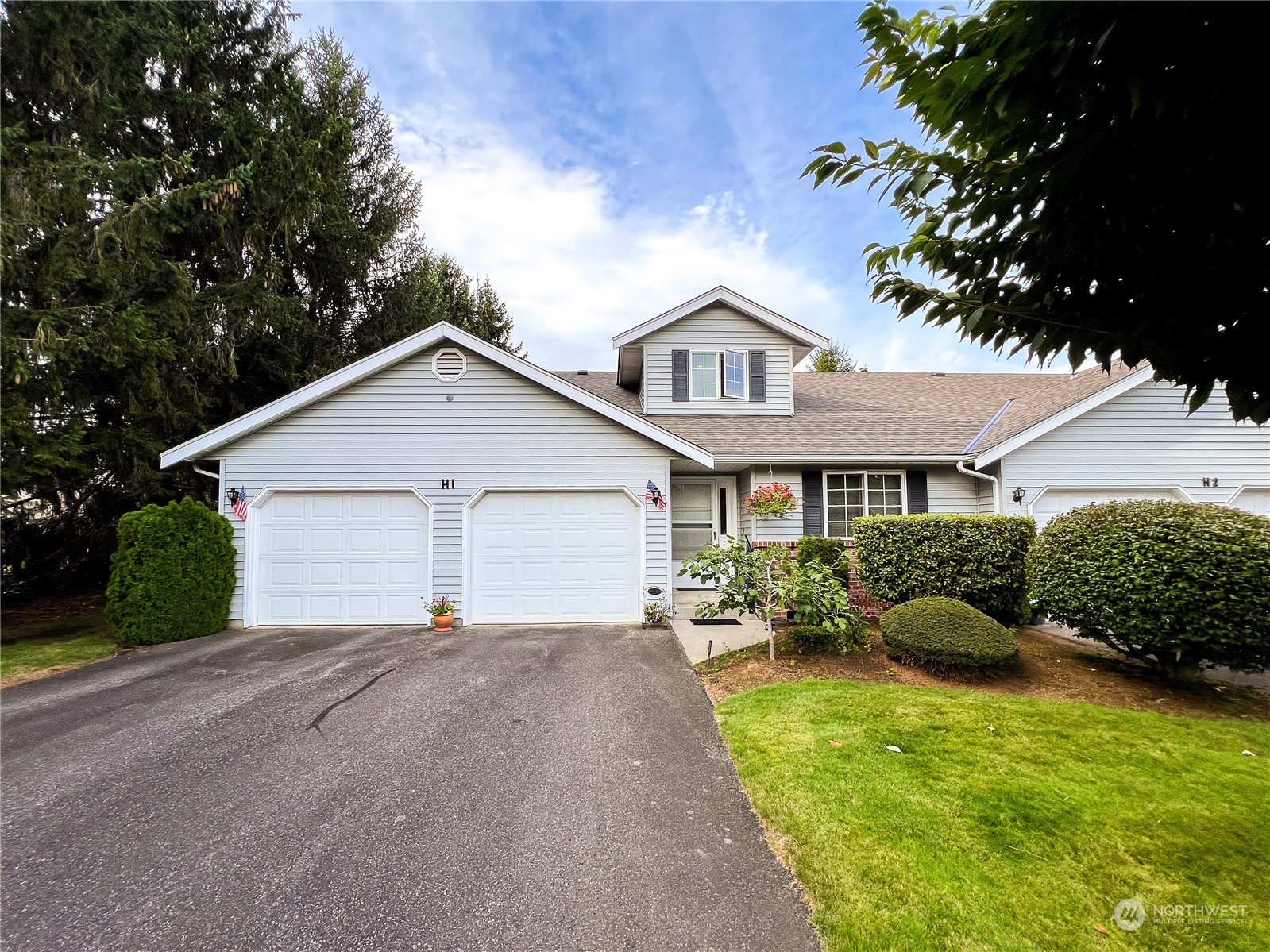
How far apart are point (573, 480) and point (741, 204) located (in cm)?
756

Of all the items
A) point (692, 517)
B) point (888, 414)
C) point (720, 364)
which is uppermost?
point (720, 364)

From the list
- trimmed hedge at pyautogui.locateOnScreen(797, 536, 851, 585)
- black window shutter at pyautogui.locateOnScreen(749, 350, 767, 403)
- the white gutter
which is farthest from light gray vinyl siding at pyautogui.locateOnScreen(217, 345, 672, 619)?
the white gutter

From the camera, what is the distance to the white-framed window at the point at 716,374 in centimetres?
1191

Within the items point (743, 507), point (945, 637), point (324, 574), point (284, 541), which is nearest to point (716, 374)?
point (743, 507)

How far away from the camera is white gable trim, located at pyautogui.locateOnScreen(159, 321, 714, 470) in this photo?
8.50 meters

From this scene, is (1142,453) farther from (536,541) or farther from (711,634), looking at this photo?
(536,541)

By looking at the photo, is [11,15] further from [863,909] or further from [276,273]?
[863,909]

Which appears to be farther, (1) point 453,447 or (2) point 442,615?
(1) point 453,447

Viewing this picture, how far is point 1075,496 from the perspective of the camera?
9656mm

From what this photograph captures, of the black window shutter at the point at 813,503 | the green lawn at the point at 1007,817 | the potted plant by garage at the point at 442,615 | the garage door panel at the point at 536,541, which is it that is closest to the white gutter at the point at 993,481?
the black window shutter at the point at 813,503

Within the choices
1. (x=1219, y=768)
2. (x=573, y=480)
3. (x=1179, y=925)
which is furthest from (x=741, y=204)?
(x=1179, y=925)

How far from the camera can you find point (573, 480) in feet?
29.0

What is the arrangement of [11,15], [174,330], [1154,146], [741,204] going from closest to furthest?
[1154,146] → [11,15] → [174,330] → [741,204]

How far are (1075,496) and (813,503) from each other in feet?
15.7
